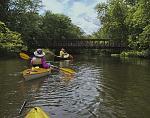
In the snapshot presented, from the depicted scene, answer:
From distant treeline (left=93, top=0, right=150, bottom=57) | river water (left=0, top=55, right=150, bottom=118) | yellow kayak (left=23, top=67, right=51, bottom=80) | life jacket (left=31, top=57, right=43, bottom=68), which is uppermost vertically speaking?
distant treeline (left=93, top=0, right=150, bottom=57)

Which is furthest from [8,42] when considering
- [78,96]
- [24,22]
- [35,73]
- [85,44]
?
[78,96]

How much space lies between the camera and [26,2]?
7888 cm

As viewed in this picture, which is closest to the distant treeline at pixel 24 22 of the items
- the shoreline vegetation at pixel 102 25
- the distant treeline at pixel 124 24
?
the shoreline vegetation at pixel 102 25

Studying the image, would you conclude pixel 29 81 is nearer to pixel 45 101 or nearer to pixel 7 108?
pixel 45 101

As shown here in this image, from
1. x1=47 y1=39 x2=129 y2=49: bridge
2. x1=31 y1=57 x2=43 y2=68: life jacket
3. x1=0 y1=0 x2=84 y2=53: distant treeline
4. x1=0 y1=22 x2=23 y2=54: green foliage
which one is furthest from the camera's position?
x1=47 y1=39 x2=129 y2=49: bridge

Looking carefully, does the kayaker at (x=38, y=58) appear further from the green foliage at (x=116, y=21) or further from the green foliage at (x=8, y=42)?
the green foliage at (x=116, y=21)

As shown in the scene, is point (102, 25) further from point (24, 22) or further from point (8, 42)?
point (8, 42)

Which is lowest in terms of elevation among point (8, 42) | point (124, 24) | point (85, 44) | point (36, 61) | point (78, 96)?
point (78, 96)

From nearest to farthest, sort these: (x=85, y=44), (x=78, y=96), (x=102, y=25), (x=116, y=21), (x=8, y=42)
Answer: (x=78, y=96)
(x=8, y=42)
(x=116, y=21)
(x=102, y=25)
(x=85, y=44)

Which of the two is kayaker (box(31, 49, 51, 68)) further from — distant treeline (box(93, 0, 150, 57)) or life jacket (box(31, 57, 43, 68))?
distant treeline (box(93, 0, 150, 57))

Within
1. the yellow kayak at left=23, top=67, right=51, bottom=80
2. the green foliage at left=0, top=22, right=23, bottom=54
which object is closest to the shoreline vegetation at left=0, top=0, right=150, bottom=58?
the green foliage at left=0, top=22, right=23, bottom=54

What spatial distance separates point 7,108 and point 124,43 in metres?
65.7

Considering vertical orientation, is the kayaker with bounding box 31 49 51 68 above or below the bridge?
below

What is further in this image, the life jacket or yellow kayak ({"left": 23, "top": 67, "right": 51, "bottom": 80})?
the life jacket
